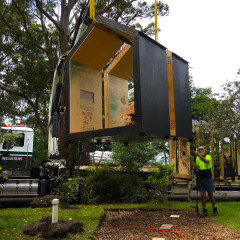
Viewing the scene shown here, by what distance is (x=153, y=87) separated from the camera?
491 centimetres

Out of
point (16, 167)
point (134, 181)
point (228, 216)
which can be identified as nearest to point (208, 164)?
point (228, 216)

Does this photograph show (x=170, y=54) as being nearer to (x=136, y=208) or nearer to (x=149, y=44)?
(x=149, y=44)

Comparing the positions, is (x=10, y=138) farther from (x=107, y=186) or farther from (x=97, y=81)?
(x=97, y=81)

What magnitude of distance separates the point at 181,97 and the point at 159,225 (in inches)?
112

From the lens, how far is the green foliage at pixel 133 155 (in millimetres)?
10312

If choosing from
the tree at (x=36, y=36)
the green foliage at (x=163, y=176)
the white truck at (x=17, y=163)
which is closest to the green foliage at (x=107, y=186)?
the green foliage at (x=163, y=176)

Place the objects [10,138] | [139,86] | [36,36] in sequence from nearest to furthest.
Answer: [139,86]
[10,138]
[36,36]

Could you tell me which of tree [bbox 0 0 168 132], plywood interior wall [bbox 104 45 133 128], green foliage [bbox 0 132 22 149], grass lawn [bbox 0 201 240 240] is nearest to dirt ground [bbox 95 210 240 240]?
grass lawn [bbox 0 201 240 240]

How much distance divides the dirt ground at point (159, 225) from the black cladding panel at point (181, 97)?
74.1 inches

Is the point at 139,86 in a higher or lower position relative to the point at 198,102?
lower

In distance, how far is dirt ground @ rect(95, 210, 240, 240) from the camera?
4.93 m

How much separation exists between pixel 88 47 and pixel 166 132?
2657mm

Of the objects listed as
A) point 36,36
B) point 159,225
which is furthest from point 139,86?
point 36,36

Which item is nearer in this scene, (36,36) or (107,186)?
(107,186)
